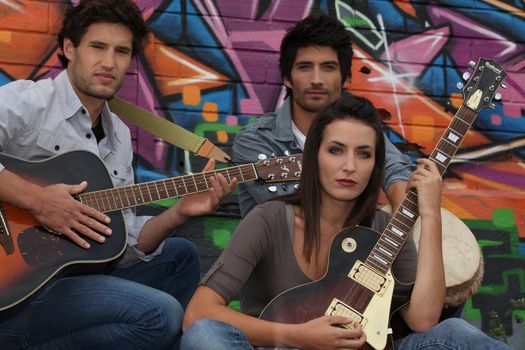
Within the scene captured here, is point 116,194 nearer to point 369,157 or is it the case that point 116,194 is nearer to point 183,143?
point 183,143

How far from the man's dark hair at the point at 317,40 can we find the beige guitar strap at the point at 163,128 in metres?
0.63

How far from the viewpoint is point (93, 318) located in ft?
12.5

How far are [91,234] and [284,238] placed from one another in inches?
33.6

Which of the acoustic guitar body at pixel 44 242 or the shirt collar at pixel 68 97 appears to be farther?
the shirt collar at pixel 68 97

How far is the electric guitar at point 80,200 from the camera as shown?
371cm

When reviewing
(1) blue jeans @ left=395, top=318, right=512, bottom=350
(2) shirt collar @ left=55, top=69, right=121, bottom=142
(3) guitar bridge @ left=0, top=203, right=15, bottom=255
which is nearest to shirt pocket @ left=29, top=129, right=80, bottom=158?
(2) shirt collar @ left=55, top=69, right=121, bottom=142

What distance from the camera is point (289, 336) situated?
3238 millimetres

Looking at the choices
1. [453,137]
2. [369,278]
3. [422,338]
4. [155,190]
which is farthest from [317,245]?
[155,190]

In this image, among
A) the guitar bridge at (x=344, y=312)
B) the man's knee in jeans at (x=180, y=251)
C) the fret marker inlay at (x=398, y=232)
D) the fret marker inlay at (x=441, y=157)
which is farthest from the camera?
the man's knee in jeans at (x=180, y=251)

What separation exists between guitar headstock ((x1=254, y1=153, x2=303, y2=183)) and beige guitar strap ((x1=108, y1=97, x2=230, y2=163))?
0.46 meters

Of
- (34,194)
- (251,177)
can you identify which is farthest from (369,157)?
(34,194)

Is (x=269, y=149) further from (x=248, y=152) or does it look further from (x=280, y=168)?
(x=280, y=168)

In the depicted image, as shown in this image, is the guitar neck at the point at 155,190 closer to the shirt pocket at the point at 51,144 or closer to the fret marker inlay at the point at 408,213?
the shirt pocket at the point at 51,144

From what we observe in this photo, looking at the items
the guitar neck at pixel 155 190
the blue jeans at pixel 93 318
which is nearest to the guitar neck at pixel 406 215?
the guitar neck at pixel 155 190
